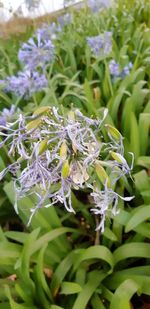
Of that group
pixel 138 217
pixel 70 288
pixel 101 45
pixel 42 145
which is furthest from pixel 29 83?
pixel 42 145

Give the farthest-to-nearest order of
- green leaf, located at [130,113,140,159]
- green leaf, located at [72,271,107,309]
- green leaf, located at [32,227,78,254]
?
green leaf, located at [130,113,140,159]
green leaf, located at [32,227,78,254]
green leaf, located at [72,271,107,309]

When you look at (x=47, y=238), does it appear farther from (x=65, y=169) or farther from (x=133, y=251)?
(x=65, y=169)

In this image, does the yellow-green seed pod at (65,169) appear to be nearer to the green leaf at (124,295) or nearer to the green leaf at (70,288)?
the green leaf at (124,295)

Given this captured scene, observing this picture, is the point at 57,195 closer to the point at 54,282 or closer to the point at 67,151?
the point at 67,151

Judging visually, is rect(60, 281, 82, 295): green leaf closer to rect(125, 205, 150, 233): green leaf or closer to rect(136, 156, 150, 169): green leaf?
rect(125, 205, 150, 233): green leaf

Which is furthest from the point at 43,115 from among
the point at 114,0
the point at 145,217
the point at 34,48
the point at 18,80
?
the point at 114,0

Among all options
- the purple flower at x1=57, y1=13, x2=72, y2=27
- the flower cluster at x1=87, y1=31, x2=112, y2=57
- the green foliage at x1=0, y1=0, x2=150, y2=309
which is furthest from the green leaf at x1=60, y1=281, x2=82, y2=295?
the purple flower at x1=57, y1=13, x2=72, y2=27
